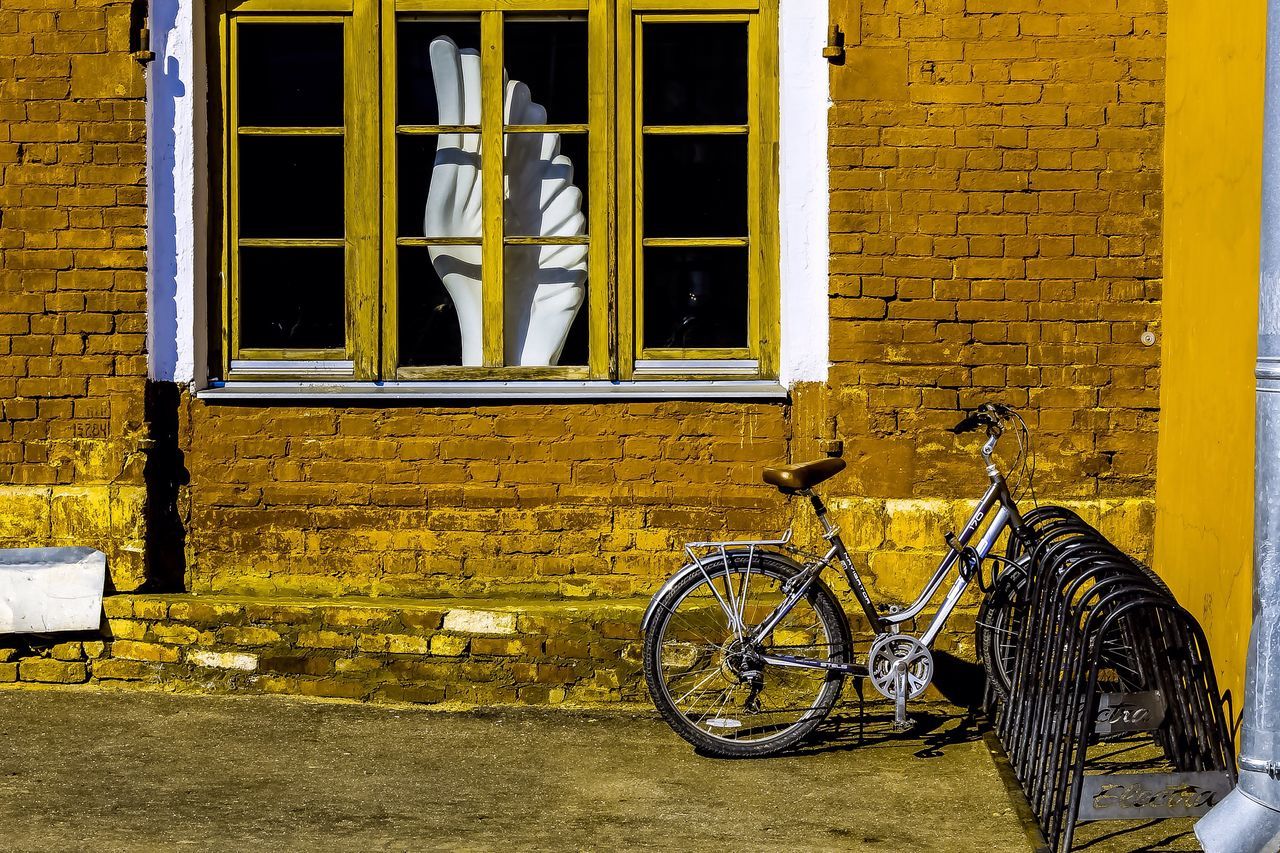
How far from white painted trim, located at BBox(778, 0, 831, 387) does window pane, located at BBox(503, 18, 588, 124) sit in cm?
91

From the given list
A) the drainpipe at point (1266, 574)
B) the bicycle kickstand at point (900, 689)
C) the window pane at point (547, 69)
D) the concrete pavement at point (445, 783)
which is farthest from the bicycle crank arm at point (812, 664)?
the window pane at point (547, 69)

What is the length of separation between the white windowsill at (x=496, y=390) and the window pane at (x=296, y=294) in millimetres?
236

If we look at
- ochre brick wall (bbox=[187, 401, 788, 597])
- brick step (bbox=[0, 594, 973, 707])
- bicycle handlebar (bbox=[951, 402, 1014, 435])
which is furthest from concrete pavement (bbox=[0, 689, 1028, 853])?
bicycle handlebar (bbox=[951, 402, 1014, 435])

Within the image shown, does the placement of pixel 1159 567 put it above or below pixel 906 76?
below

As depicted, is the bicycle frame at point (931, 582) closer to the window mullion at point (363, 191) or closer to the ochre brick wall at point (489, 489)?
the ochre brick wall at point (489, 489)

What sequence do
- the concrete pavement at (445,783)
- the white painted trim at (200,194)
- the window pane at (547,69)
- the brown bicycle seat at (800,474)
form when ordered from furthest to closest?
the window pane at (547,69) < the white painted trim at (200,194) < the brown bicycle seat at (800,474) < the concrete pavement at (445,783)

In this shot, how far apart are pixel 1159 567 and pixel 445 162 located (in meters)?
3.59

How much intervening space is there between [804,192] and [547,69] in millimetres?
1296

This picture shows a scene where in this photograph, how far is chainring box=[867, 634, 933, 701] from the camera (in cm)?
547

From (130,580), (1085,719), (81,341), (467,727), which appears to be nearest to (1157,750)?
(1085,719)

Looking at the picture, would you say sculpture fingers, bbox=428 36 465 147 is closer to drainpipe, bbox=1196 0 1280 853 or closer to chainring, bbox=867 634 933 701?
→ chainring, bbox=867 634 933 701

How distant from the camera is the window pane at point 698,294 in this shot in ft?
21.4

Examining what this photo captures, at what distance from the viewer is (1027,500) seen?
20.7 feet

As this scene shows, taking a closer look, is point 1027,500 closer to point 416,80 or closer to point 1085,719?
point 1085,719
